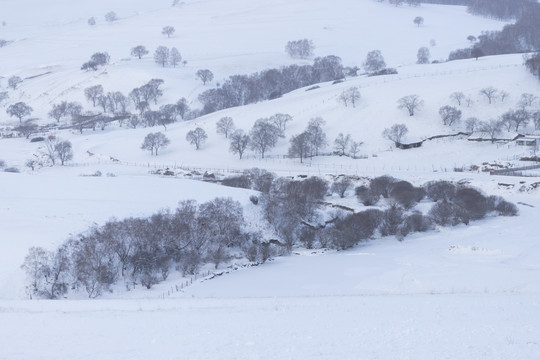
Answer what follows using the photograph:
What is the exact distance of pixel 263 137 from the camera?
69875 mm

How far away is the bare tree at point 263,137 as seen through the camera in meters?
69.8

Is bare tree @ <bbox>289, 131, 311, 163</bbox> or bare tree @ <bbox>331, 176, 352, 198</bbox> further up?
bare tree @ <bbox>289, 131, 311, 163</bbox>

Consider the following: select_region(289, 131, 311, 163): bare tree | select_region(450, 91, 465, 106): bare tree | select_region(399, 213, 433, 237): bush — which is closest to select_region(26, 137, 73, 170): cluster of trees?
select_region(289, 131, 311, 163): bare tree

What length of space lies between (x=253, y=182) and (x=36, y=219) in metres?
23.9

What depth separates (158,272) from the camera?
34062 millimetres

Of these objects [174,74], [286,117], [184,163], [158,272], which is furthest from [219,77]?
[158,272]

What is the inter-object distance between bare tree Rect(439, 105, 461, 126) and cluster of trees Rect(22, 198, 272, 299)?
40601 millimetres

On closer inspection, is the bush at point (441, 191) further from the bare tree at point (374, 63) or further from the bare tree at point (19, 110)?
the bare tree at point (19, 110)

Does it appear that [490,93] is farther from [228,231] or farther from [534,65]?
[228,231]

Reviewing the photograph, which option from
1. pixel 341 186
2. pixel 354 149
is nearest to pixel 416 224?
pixel 341 186

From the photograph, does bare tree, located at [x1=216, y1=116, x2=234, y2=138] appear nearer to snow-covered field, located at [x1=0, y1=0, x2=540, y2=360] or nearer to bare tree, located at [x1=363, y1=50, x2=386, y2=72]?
snow-covered field, located at [x1=0, y1=0, x2=540, y2=360]

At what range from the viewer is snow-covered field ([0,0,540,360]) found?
46.9ft

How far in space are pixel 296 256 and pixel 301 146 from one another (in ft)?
101

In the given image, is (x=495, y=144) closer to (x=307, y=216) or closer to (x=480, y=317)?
(x=307, y=216)
